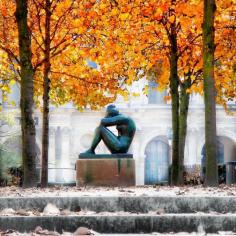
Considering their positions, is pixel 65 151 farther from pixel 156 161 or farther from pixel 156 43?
pixel 156 43

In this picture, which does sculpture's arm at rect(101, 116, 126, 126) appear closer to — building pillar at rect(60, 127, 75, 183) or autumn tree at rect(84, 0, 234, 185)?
autumn tree at rect(84, 0, 234, 185)

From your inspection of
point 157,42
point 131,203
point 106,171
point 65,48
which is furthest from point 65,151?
point 131,203

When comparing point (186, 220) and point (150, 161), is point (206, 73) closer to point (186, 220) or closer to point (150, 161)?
point (186, 220)

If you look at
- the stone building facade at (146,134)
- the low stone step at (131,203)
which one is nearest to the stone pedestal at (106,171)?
the low stone step at (131,203)

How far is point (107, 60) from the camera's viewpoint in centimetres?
2144

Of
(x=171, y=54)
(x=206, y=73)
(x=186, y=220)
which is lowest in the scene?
(x=186, y=220)

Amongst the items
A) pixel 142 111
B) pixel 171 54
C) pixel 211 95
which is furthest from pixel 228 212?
pixel 142 111

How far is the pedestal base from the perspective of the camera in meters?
15.7

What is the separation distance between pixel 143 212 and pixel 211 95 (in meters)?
6.15

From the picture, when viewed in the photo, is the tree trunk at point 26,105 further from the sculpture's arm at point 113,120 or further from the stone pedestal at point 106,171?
the sculpture's arm at point 113,120

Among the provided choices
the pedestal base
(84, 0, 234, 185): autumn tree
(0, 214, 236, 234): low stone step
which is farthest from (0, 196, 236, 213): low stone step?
(84, 0, 234, 185): autumn tree

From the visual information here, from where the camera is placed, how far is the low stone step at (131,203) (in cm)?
862

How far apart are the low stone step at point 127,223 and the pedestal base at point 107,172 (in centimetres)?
789

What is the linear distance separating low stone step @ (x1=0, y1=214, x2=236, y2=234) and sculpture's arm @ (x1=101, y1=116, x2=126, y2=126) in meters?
8.63
